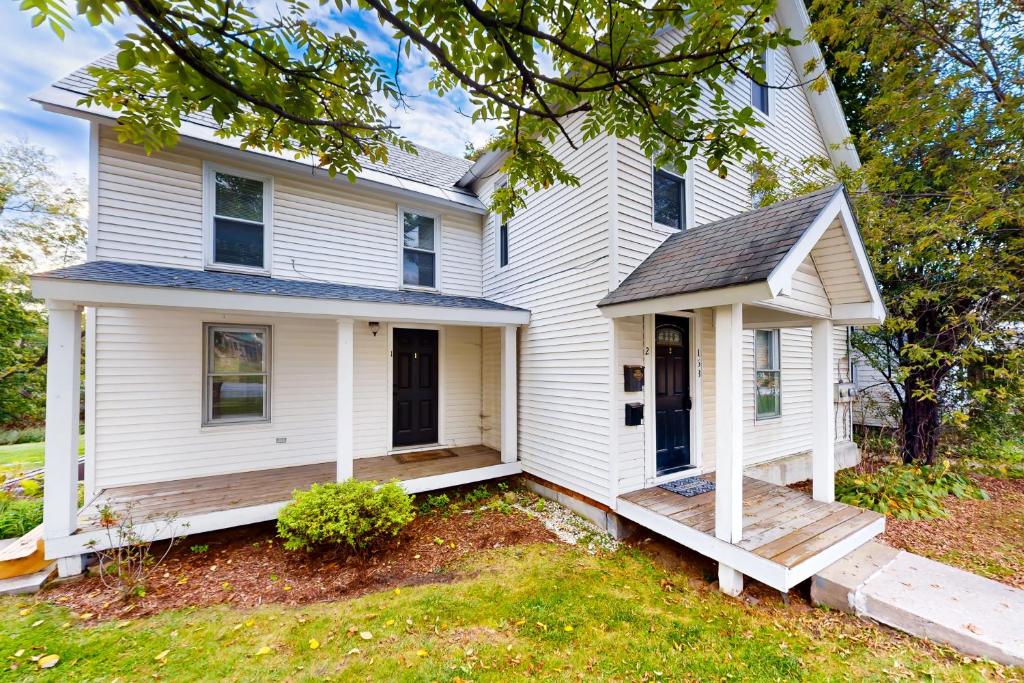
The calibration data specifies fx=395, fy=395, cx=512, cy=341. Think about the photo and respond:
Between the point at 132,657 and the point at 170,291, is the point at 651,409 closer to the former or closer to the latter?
the point at 132,657

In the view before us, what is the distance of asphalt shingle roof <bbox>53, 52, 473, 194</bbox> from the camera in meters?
5.02

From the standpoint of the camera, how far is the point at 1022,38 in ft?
17.4

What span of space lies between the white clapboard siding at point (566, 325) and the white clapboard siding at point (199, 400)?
1.85 m

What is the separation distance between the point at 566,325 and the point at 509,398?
1582mm

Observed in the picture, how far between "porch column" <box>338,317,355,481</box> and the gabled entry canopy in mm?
3325

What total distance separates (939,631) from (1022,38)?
759 centimetres

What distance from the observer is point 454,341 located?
748 cm

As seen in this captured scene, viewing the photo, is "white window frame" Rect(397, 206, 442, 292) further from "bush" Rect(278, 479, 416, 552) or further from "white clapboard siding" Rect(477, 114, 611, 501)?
"bush" Rect(278, 479, 416, 552)

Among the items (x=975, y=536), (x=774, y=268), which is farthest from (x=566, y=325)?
(x=975, y=536)

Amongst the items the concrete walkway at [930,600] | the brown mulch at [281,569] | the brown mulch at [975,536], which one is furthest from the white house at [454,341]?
the brown mulch at [975,536]

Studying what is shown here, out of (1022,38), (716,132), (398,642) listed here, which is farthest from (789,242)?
(1022,38)

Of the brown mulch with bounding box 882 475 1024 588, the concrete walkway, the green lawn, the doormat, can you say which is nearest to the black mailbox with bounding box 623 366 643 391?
the concrete walkway

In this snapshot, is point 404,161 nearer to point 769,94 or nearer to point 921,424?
point 769,94

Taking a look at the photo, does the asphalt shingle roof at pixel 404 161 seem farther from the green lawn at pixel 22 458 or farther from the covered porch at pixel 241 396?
the green lawn at pixel 22 458
